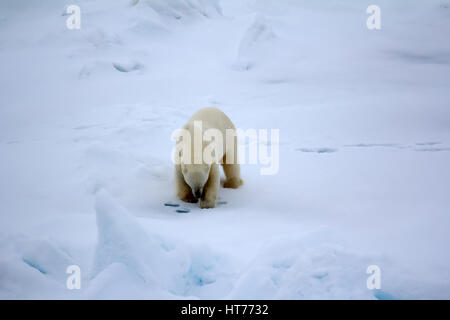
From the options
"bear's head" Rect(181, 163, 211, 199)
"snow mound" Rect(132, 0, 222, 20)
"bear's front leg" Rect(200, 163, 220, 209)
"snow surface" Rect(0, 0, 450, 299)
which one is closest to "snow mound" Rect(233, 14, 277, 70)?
"snow surface" Rect(0, 0, 450, 299)

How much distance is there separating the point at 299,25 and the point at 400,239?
44.7 feet

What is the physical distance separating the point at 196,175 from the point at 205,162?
Result: 0.14 meters

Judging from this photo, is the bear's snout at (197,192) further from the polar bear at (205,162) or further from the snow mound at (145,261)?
the snow mound at (145,261)

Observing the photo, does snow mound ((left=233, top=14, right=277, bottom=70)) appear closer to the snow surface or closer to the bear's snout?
the snow surface

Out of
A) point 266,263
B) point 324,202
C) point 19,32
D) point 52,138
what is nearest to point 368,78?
point 324,202

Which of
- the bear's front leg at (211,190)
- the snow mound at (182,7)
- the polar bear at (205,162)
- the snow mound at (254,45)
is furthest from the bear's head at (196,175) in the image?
the snow mound at (182,7)

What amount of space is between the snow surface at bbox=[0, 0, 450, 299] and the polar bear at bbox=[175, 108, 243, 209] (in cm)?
21

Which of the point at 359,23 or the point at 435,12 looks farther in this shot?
the point at 435,12

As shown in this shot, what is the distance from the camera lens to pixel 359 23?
14.3 m

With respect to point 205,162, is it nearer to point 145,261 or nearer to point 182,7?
point 145,261

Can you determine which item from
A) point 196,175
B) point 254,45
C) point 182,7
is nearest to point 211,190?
point 196,175

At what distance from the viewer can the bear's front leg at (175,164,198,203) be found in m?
3.74

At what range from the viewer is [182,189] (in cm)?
378
